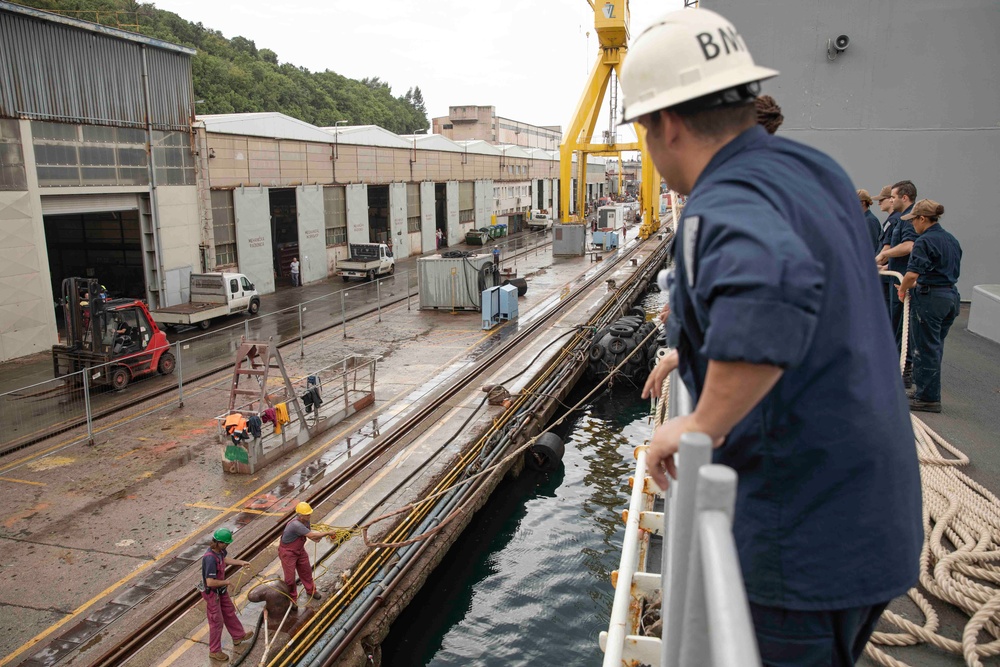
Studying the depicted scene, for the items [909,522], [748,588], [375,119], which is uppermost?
[375,119]

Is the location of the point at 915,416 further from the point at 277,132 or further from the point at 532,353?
the point at 277,132

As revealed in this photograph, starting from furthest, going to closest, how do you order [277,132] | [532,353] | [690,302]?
[277,132], [532,353], [690,302]

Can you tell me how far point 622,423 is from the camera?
18500 mm

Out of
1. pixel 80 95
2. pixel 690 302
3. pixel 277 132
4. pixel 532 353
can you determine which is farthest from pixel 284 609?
pixel 277 132

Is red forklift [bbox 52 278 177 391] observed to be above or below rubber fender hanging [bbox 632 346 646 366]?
above

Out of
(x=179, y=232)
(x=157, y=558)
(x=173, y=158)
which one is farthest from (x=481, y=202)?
(x=157, y=558)

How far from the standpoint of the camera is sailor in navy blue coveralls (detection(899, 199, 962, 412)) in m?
7.10

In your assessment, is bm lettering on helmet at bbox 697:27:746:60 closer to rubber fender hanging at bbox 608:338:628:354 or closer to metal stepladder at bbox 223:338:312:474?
metal stepladder at bbox 223:338:312:474

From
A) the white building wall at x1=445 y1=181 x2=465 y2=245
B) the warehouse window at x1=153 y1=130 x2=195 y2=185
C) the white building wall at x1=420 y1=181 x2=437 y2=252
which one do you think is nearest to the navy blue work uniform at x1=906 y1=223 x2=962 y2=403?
the warehouse window at x1=153 y1=130 x2=195 y2=185

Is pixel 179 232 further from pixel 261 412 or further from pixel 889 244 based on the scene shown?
pixel 889 244

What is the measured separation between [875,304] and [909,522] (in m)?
0.52

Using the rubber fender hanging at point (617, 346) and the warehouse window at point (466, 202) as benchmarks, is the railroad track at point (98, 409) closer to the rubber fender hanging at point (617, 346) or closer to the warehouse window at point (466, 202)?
the rubber fender hanging at point (617, 346)

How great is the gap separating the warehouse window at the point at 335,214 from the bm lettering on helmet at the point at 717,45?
114 feet

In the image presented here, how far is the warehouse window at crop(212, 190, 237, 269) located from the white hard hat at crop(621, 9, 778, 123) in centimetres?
2835
